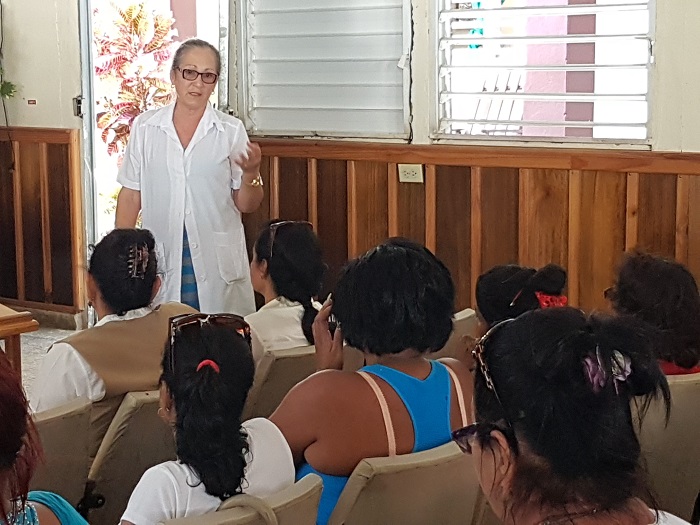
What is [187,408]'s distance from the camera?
1.85 metres

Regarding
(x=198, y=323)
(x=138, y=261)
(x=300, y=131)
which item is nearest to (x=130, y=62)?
(x=300, y=131)

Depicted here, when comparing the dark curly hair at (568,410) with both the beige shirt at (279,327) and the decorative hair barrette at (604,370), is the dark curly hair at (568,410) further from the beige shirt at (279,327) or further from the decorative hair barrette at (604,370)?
the beige shirt at (279,327)

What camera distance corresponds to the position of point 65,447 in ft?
7.15

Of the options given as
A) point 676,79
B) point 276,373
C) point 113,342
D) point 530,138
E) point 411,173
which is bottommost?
point 276,373

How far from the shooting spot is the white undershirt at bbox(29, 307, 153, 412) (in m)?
2.45

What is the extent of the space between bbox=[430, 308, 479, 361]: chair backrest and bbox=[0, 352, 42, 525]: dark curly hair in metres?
1.50

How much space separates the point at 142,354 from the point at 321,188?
2600mm

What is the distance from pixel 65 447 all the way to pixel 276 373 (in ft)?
2.18

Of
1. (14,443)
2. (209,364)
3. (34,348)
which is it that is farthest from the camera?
(34,348)

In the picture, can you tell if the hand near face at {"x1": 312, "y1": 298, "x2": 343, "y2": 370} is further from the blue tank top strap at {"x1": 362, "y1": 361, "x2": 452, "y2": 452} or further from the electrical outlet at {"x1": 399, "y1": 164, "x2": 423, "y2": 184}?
the electrical outlet at {"x1": 399, "y1": 164, "x2": 423, "y2": 184}

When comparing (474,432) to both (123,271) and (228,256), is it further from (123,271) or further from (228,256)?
(228,256)

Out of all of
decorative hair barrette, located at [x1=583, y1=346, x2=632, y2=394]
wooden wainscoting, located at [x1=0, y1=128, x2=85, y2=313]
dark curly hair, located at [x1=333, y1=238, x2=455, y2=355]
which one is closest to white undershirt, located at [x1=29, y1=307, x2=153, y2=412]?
dark curly hair, located at [x1=333, y1=238, x2=455, y2=355]

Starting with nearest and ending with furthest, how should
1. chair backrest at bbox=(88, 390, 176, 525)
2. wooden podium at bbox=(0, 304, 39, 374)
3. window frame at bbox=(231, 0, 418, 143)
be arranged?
chair backrest at bbox=(88, 390, 176, 525)
wooden podium at bbox=(0, 304, 39, 374)
window frame at bbox=(231, 0, 418, 143)

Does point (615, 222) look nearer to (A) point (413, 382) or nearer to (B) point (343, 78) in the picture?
(B) point (343, 78)
